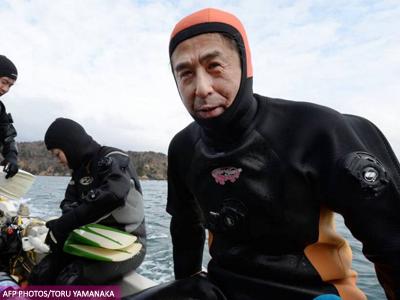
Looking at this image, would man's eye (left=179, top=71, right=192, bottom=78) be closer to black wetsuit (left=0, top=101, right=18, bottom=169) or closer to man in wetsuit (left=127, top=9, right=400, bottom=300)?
man in wetsuit (left=127, top=9, right=400, bottom=300)

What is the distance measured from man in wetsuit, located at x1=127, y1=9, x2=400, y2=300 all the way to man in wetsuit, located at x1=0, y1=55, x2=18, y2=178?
419 centimetres

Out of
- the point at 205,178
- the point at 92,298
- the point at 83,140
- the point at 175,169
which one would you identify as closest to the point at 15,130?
the point at 83,140

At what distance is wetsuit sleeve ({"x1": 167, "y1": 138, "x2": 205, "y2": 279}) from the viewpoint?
1.93 m

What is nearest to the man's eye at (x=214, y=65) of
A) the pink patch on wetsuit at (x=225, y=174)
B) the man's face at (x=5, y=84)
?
the pink patch on wetsuit at (x=225, y=174)

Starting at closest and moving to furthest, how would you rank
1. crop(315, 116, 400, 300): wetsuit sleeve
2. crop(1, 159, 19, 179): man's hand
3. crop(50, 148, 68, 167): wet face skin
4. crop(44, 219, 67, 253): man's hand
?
1. crop(315, 116, 400, 300): wetsuit sleeve
2. crop(44, 219, 67, 253): man's hand
3. crop(50, 148, 68, 167): wet face skin
4. crop(1, 159, 19, 179): man's hand

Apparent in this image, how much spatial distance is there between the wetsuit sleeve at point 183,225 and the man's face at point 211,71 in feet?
1.85

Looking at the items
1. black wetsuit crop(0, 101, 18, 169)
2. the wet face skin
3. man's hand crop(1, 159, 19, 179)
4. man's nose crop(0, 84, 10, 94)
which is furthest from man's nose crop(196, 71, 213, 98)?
black wetsuit crop(0, 101, 18, 169)

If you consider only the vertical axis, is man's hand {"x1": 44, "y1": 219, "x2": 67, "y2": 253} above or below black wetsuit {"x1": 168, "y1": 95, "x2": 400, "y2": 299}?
below

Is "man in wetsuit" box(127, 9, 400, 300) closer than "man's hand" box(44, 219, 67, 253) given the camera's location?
Yes

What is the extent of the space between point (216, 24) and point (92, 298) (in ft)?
7.86

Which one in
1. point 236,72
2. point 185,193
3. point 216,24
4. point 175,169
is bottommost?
point 185,193

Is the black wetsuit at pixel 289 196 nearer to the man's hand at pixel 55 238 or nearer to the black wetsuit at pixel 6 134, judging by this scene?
the man's hand at pixel 55 238

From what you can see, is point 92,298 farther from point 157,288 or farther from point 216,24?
point 216,24

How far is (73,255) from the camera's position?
11.0 ft
